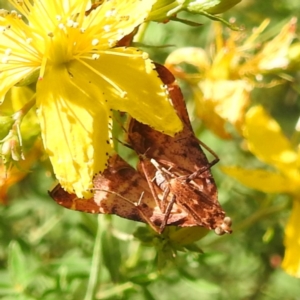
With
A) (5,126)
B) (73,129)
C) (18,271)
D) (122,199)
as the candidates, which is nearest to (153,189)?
(122,199)

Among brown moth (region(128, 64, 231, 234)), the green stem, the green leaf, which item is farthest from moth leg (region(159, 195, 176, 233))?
the green leaf

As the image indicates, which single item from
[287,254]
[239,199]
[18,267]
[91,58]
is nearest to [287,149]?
[287,254]

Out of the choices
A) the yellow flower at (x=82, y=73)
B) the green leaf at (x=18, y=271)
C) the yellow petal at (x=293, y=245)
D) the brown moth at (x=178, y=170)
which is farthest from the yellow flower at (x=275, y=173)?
the green leaf at (x=18, y=271)

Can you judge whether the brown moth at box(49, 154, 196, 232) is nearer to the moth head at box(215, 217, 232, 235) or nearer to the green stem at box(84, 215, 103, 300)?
the moth head at box(215, 217, 232, 235)

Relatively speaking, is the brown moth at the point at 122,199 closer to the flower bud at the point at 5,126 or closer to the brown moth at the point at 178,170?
the brown moth at the point at 178,170

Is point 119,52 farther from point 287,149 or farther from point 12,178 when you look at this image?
point 287,149

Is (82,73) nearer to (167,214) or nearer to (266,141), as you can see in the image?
(167,214)

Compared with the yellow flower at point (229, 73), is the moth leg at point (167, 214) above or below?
above
